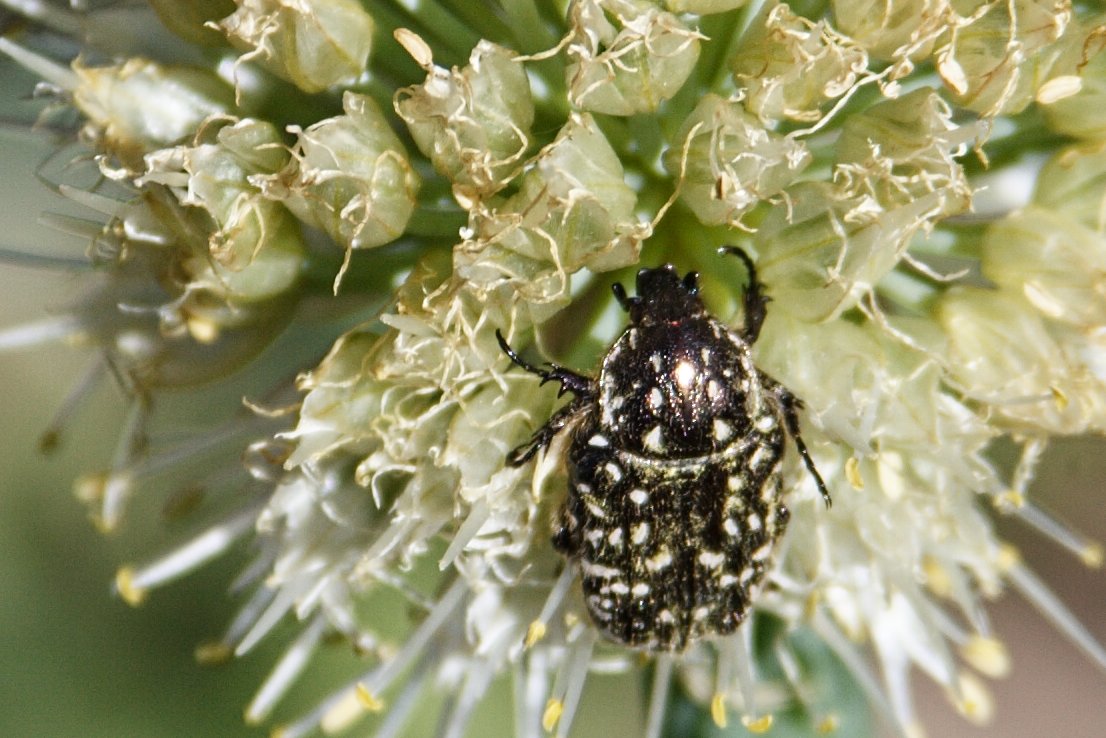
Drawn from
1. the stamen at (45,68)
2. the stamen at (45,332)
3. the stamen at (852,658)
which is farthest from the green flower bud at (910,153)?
the stamen at (45,332)

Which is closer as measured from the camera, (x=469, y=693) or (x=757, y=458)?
(x=757, y=458)

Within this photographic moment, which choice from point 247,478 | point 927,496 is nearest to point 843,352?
point 927,496

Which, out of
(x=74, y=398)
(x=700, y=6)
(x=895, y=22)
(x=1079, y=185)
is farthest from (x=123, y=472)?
(x=1079, y=185)

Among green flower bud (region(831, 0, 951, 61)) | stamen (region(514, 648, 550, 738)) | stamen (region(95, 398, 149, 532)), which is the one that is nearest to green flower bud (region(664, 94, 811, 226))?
green flower bud (region(831, 0, 951, 61))

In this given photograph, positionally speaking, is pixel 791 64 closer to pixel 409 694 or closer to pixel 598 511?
pixel 598 511

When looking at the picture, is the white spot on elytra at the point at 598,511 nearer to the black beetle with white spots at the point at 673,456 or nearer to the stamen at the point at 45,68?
the black beetle with white spots at the point at 673,456

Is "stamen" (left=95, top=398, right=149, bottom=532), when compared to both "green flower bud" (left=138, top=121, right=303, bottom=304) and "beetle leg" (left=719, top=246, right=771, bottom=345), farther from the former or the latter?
"beetle leg" (left=719, top=246, right=771, bottom=345)
